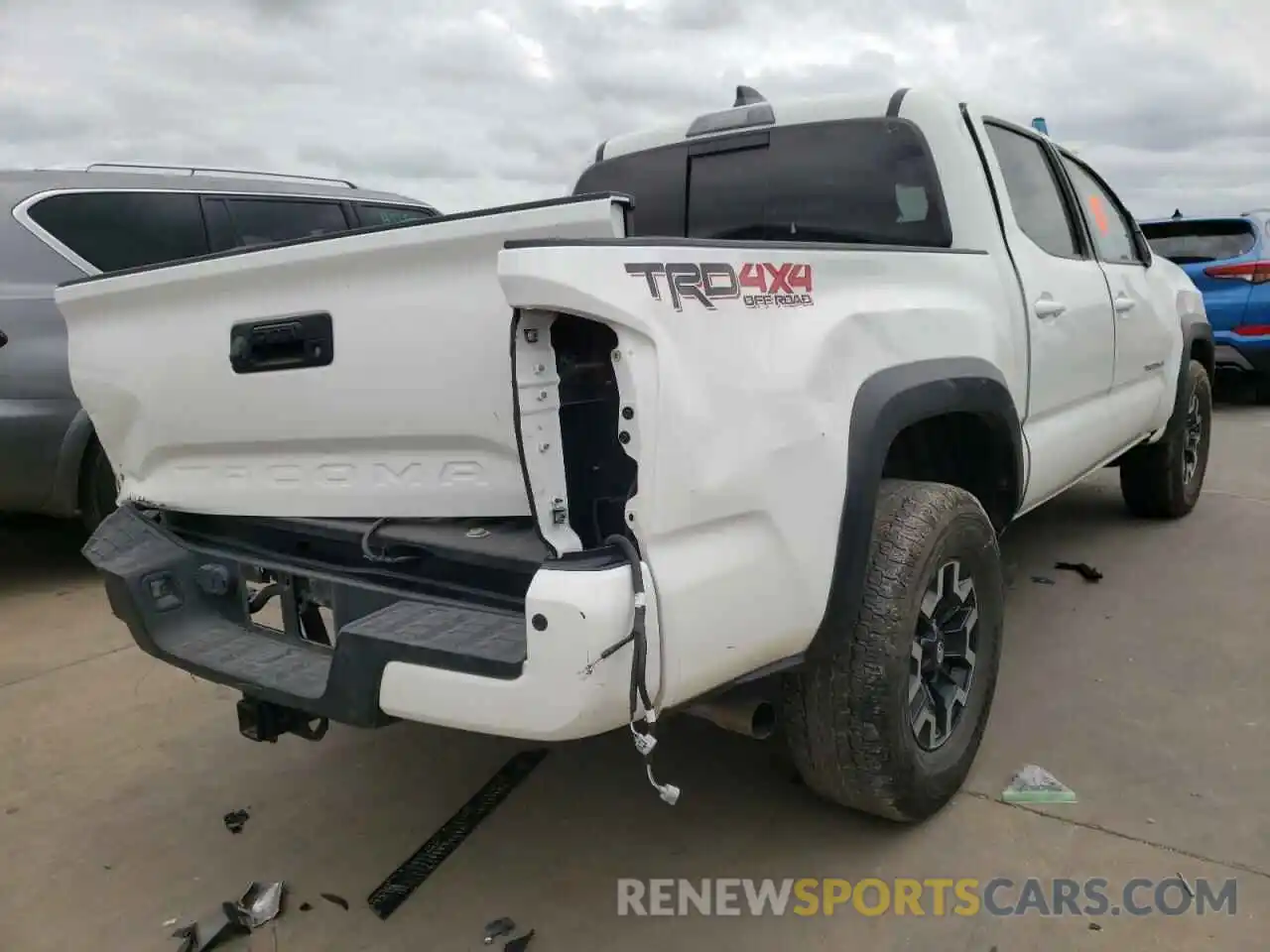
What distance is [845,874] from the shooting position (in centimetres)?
237

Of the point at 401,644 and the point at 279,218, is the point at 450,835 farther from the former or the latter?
the point at 279,218

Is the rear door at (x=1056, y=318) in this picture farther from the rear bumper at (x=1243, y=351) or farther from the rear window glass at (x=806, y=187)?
the rear bumper at (x=1243, y=351)

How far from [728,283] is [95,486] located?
387 centimetres

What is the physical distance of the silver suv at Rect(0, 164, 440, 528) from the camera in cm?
438

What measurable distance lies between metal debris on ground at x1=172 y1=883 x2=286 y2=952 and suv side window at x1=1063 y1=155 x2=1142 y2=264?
144 inches

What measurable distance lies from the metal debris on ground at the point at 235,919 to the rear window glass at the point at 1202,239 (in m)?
8.58

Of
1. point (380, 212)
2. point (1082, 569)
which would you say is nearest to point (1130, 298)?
point (1082, 569)

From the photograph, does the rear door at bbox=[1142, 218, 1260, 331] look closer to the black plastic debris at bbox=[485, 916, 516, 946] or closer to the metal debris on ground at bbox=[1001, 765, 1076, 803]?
the metal debris on ground at bbox=[1001, 765, 1076, 803]

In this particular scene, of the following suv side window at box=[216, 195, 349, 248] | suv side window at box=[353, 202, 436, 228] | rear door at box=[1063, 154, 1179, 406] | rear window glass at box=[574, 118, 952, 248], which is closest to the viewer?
rear window glass at box=[574, 118, 952, 248]

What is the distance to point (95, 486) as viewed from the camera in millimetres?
4621

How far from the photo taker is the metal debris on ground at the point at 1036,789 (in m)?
2.62

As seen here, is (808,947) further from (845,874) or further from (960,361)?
(960,361)

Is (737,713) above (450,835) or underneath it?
above

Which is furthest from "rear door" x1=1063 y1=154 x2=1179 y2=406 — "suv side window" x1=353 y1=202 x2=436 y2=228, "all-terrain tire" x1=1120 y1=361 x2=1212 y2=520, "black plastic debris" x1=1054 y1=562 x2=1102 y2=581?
"suv side window" x1=353 y1=202 x2=436 y2=228
